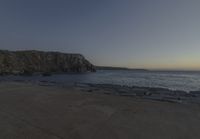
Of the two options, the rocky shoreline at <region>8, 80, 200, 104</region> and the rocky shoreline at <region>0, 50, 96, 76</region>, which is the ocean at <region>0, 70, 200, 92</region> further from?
the rocky shoreline at <region>0, 50, 96, 76</region>

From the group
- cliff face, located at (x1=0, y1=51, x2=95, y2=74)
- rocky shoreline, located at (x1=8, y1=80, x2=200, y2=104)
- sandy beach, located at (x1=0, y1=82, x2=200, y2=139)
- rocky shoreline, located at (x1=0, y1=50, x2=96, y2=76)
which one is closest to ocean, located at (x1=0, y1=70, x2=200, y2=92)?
rocky shoreline, located at (x1=8, y1=80, x2=200, y2=104)

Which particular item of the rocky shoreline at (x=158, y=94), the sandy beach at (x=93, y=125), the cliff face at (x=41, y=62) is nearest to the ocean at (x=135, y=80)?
the rocky shoreline at (x=158, y=94)

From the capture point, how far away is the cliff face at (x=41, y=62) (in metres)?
70.9

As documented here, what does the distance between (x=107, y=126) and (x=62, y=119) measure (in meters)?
1.57

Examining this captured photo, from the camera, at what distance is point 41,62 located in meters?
90.1

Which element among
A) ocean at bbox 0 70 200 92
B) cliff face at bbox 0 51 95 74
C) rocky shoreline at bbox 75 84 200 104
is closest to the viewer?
rocky shoreline at bbox 75 84 200 104

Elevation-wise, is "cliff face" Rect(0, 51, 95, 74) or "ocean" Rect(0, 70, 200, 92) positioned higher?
"cliff face" Rect(0, 51, 95, 74)

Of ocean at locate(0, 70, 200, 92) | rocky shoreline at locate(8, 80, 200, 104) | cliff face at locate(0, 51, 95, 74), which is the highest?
cliff face at locate(0, 51, 95, 74)

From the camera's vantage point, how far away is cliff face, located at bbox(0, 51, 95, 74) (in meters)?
70.9

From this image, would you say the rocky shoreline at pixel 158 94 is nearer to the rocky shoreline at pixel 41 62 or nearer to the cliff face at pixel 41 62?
the rocky shoreline at pixel 41 62

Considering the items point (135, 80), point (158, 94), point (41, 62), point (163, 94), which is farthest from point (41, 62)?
point (163, 94)

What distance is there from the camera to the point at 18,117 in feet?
17.0

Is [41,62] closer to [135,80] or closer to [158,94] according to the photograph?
[135,80]

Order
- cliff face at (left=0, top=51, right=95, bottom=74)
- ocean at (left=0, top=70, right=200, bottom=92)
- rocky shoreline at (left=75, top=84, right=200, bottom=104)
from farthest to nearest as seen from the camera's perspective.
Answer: cliff face at (left=0, top=51, right=95, bottom=74) → ocean at (left=0, top=70, right=200, bottom=92) → rocky shoreline at (left=75, top=84, right=200, bottom=104)
